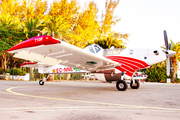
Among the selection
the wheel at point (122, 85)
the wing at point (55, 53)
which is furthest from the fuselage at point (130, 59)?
the wheel at point (122, 85)

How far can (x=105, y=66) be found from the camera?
9.98 meters

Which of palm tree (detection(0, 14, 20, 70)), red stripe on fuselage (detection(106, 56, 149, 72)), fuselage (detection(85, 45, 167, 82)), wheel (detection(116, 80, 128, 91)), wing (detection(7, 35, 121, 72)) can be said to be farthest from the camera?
palm tree (detection(0, 14, 20, 70))

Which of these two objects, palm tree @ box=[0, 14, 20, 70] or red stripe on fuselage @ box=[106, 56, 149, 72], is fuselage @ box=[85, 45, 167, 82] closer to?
red stripe on fuselage @ box=[106, 56, 149, 72]

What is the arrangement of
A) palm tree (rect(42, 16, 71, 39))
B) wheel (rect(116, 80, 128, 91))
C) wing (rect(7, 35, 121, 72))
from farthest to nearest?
palm tree (rect(42, 16, 71, 39)) < wheel (rect(116, 80, 128, 91)) < wing (rect(7, 35, 121, 72))

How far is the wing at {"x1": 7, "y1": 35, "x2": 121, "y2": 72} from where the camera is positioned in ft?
20.5

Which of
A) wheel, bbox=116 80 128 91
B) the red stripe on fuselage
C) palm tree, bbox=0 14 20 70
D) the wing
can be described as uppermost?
palm tree, bbox=0 14 20 70

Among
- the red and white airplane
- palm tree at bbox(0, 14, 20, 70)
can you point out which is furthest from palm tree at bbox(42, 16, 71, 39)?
the red and white airplane

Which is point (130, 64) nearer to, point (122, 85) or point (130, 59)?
point (130, 59)

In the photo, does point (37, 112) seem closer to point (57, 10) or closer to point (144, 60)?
point (144, 60)

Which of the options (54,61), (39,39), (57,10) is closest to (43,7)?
(57,10)

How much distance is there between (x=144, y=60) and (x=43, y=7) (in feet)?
99.1

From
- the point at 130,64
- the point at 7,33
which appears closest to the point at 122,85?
the point at 130,64

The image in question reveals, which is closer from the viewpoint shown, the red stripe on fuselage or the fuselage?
the fuselage

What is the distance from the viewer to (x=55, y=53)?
7.86 m
